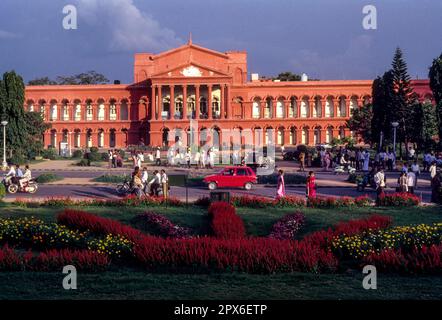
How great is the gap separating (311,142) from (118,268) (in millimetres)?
63973

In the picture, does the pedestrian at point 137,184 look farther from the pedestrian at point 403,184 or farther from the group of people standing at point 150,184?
the pedestrian at point 403,184

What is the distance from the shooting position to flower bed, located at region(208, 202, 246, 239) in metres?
14.4

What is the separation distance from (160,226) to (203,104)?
6032cm

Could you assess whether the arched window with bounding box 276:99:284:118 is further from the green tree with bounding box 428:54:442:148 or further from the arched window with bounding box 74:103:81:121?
the green tree with bounding box 428:54:442:148

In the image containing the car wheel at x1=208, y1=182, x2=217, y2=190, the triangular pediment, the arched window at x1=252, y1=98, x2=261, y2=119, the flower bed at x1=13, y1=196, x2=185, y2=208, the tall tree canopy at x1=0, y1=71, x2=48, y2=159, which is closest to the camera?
the flower bed at x1=13, y1=196, x2=185, y2=208

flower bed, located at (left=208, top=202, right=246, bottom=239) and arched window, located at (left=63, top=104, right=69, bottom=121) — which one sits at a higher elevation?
arched window, located at (left=63, top=104, right=69, bottom=121)

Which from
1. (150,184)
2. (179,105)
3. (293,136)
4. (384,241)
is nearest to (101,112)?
(179,105)

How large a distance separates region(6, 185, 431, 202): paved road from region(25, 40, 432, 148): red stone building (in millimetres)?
43213

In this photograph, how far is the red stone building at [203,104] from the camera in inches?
2901

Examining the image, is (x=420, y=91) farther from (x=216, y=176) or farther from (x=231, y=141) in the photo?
(x=216, y=176)

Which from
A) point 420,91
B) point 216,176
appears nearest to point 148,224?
point 216,176

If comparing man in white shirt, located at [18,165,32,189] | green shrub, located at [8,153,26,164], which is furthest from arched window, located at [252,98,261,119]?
man in white shirt, located at [18,165,32,189]

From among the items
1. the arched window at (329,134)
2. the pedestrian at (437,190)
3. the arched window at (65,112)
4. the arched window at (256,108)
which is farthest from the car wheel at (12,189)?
the arched window at (329,134)

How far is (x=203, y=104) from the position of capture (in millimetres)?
74938
